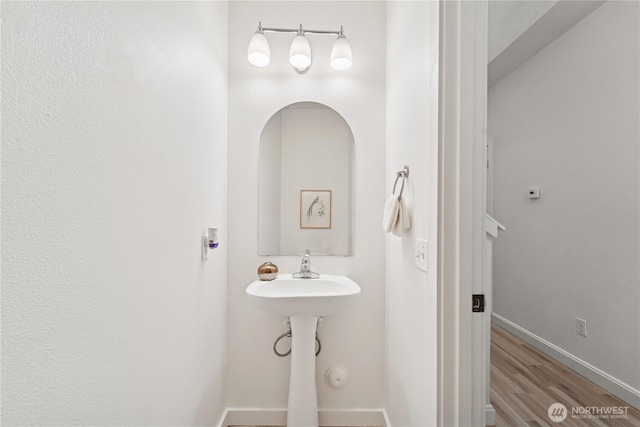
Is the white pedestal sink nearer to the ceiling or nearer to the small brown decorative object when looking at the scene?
the small brown decorative object

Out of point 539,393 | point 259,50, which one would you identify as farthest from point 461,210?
point 539,393

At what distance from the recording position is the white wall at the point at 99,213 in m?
0.54

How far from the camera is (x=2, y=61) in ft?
1.65

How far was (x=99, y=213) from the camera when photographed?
725mm

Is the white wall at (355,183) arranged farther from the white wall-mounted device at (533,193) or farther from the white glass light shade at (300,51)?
the white wall-mounted device at (533,193)

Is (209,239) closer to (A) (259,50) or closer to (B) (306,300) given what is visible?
(B) (306,300)

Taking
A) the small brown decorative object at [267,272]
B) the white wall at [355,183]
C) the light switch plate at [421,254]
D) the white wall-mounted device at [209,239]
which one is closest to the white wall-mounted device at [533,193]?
the white wall at [355,183]

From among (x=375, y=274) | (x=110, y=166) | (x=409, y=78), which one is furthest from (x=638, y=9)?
(x=110, y=166)

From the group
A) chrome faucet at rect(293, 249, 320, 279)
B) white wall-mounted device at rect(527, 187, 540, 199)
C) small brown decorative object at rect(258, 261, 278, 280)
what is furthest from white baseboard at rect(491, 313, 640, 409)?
small brown decorative object at rect(258, 261, 278, 280)

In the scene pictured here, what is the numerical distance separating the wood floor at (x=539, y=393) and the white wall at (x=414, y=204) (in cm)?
79

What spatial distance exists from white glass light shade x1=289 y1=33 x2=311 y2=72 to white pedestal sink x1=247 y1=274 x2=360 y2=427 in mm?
1197

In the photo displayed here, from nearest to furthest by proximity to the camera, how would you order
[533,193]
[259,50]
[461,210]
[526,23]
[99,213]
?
[99,213] → [461,210] → [259,50] → [526,23] → [533,193]

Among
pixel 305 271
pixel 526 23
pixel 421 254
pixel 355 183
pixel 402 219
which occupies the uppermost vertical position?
pixel 526 23

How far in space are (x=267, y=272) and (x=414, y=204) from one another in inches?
34.3
